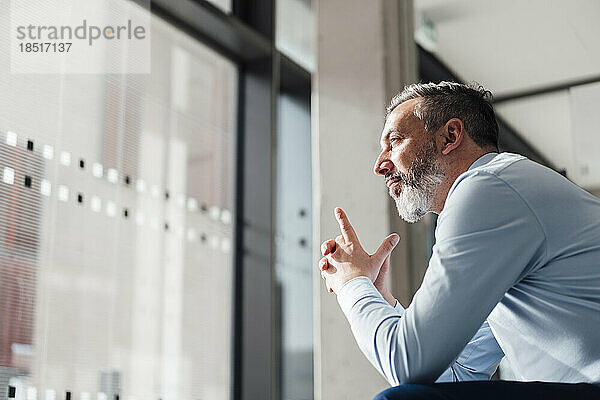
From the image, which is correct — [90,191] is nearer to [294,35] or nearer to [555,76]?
[294,35]

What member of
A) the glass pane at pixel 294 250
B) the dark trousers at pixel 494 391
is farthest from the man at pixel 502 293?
the glass pane at pixel 294 250

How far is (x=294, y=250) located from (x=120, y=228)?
913 mm

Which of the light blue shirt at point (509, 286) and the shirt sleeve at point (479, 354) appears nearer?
the light blue shirt at point (509, 286)

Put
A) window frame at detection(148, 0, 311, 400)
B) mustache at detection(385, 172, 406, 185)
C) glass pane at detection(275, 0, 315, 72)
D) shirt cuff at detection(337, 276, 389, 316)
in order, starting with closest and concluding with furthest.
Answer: shirt cuff at detection(337, 276, 389, 316)
mustache at detection(385, 172, 406, 185)
window frame at detection(148, 0, 311, 400)
glass pane at detection(275, 0, 315, 72)

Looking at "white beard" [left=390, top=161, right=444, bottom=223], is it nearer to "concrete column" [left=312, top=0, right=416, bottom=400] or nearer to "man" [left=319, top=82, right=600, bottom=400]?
"man" [left=319, top=82, right=600, bottom=400]

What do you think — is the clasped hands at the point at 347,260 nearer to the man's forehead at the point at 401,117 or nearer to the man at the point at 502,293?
the man at the point at 502,293

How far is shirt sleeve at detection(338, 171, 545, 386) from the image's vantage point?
3.78 feet

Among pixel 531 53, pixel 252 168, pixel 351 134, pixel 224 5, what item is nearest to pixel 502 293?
pixel 351 134

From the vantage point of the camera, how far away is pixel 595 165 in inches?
103

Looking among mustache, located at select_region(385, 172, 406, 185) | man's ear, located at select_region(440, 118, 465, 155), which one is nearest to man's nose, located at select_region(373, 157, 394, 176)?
mustache, located at select_region(385, 172, 406, 185)

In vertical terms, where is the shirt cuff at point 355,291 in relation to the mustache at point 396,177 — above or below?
below

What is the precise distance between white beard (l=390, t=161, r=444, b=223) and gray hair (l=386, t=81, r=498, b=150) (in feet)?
0.32

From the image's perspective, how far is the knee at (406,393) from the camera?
3.59ft

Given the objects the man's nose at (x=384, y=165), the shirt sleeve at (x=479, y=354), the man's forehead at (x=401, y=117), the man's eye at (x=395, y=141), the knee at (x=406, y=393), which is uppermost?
the man's forehead at (x=401, y=117)
